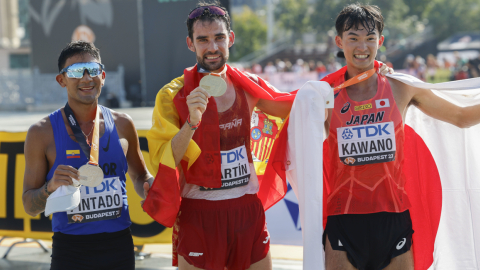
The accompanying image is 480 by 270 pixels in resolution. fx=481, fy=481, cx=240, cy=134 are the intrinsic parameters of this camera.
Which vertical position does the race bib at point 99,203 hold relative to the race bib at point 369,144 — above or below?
below

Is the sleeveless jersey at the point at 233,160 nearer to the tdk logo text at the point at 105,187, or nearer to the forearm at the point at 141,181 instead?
the forearm at the point at 141,181

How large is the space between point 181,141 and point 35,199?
0.89 m

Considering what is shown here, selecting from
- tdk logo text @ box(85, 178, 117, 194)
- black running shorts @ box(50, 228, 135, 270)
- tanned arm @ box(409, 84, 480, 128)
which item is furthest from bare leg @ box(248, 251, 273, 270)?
tanned arm @ box(409, 84, 480, 128)

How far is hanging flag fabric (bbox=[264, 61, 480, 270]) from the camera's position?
2781 mm

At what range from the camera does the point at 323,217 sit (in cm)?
289

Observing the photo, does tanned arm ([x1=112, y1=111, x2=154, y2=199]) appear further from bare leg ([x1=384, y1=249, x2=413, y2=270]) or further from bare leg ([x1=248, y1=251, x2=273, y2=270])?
bare leg ([x1=384, y1=249, x2=413, y2=270])

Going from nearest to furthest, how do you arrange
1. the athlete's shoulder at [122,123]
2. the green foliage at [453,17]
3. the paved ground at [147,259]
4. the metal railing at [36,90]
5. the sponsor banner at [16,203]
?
the athlete's shoulder at [122,123], the paved ground at [147,259], the sponsor banner at [16,203], the metal railing at [36,90], the green foliage at [453,17]

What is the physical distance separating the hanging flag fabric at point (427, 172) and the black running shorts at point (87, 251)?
41.1 inches

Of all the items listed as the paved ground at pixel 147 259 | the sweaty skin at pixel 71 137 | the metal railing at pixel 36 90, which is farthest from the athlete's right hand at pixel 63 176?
the metal railing at pixel 36 90

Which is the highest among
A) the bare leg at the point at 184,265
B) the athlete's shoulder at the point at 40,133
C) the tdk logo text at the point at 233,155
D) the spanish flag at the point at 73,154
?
the athlete's shoulder at the point at 40,133

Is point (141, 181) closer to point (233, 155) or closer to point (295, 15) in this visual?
point (233, 155)

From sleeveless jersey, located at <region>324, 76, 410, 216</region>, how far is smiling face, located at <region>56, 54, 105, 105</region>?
4.70 ft

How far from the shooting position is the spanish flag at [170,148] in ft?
8.74

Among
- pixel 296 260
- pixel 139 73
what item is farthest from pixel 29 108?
pixel 296 260
